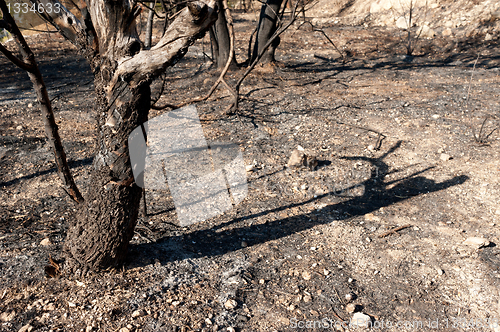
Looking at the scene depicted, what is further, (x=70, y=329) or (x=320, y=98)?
(x=320, y=98)

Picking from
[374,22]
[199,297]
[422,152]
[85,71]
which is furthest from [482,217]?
[374,22]

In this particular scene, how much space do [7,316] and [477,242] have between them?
3.29 metres

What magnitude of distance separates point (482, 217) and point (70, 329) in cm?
332

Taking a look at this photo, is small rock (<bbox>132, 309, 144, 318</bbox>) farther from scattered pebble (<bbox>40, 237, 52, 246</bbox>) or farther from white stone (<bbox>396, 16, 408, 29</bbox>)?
white stone (<bbox>396, 16, 408, 29</bbox>)

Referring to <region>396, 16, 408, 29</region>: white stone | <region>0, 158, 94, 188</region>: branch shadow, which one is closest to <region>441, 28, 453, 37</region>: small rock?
<region>396, 16, 408, 29</region>: white stone

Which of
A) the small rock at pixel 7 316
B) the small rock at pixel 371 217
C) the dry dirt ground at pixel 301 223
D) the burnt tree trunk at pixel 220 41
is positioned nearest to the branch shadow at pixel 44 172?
the dry dirt ground at pixel 301 223

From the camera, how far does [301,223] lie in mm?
3064

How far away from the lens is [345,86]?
6.00m

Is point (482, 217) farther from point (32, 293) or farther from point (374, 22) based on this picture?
point (374, 22)

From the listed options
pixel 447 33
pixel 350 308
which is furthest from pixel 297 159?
pixel 447 33

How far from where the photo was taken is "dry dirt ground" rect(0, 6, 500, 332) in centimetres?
214

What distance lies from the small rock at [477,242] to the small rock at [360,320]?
1.22 m

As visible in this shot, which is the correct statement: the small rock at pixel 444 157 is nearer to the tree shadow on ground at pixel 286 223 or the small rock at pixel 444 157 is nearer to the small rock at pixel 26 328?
the tree shadow on ground at pixel 286 223

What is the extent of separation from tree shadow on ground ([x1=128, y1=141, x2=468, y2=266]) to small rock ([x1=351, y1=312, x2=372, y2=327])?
0.92m
